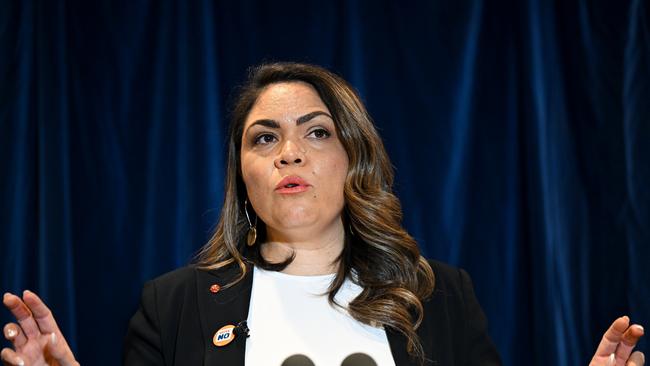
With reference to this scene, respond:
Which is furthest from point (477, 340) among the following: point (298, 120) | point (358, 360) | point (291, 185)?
point (298, 120)

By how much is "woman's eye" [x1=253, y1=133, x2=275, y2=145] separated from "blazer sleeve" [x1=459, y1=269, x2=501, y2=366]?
27.1 inches

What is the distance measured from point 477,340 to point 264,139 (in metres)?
0.79

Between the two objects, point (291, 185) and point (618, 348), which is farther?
point (291, 185)

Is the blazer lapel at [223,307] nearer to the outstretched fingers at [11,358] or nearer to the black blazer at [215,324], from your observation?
the black blazer at [215,324]

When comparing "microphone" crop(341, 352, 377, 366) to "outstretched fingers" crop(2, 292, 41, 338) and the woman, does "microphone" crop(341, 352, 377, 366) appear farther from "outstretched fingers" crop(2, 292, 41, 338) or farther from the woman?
"outstretched fingers" crop(2, 292, 41, 338)

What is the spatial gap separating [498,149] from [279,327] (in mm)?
1282

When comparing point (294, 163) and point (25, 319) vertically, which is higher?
point (294, 163)

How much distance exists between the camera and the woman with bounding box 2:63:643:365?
1.97 m

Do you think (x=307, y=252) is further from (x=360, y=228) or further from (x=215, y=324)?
(x=215, y=324)

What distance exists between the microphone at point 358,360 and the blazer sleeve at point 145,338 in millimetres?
461

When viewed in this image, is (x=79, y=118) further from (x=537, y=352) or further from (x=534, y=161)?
(x=537, y=352)

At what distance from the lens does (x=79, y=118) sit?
2771 millimetres

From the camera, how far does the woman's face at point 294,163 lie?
204 centimetres

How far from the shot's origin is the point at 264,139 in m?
2.16
